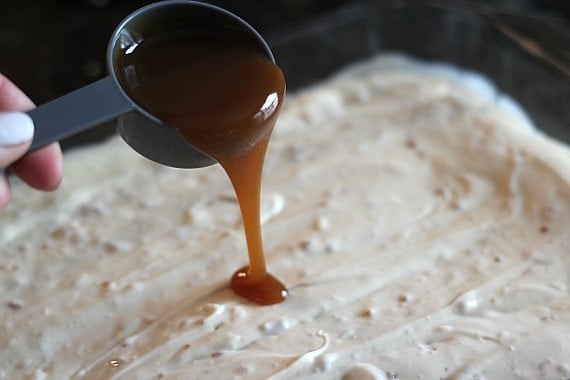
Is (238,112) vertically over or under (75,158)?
over

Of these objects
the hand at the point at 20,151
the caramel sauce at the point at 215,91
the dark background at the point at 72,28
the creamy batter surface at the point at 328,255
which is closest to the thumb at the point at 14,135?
the hand at the point at 20,151

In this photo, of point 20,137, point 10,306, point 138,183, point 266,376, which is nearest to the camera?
point 20,137

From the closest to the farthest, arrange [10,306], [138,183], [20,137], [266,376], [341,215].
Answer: [20,137] → [266,376] → [10,306] → [341,215] → [138,183]

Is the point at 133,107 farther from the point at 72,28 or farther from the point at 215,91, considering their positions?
the point at 72,28

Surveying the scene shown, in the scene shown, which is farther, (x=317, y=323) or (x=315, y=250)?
(x=315, y=250)

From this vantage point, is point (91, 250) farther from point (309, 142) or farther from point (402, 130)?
point (402, 130)

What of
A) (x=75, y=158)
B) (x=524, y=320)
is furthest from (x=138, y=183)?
(x=524, y=320)

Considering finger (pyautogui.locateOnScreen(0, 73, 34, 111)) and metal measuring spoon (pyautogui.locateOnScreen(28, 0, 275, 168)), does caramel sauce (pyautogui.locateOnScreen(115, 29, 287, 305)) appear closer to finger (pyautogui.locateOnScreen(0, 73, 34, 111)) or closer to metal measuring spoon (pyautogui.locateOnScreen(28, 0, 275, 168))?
metal measuring spoon (pyautogui.locateOnScreen(28, 0, 275, 168))
